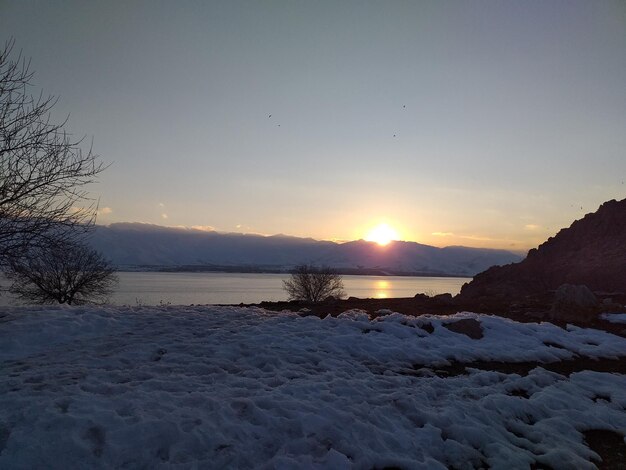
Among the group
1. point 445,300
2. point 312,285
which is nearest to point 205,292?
point 312,285

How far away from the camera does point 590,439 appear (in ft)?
22.6

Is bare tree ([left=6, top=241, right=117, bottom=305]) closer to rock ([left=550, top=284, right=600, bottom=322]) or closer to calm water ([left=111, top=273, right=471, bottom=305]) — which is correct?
calm water ([left=111, top=273, right=471, bottom=305])

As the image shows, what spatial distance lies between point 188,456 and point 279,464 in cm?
119

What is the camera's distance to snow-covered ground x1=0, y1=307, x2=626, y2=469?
5.31 m

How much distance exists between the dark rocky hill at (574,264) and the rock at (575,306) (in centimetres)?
754

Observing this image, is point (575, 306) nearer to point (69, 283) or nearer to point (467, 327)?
point (467, 327)

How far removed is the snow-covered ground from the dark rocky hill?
15431mm

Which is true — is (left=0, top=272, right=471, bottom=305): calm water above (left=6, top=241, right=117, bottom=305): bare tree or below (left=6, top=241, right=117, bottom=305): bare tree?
below

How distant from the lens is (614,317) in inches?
630

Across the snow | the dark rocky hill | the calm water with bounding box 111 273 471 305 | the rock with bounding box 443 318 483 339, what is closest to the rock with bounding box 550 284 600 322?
the snow

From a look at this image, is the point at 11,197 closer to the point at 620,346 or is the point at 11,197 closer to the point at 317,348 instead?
the point at 317,348

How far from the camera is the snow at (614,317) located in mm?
15648

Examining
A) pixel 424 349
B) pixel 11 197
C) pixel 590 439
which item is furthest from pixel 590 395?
pixel 11 197

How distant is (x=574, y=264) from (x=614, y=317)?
46.2ft
